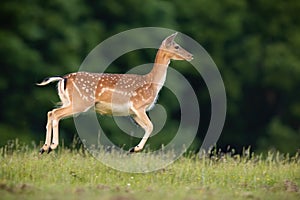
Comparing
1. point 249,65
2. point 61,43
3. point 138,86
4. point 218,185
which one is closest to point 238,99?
point 249,65

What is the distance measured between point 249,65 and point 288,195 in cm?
2233

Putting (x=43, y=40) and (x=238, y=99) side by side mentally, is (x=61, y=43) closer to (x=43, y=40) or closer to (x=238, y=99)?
(x=43, y=40)

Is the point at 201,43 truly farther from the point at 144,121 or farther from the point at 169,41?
the point at 144,121

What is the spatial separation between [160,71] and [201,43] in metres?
18.8

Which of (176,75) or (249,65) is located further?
(249,65)

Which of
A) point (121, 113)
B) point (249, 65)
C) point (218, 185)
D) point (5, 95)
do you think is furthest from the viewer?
point (249, 65)

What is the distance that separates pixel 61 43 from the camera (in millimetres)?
27594

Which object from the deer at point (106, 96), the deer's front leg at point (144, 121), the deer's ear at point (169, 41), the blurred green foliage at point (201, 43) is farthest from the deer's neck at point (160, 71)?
the blurred green foliage at point (201, 43)

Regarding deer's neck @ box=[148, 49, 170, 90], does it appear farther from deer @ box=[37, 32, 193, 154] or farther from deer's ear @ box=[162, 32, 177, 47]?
deer's ear @ box=[162, 32, 177, 47]

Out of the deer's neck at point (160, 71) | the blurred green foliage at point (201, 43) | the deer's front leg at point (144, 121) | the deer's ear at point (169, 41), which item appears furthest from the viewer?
the blurred green foliage at point (201, 43)

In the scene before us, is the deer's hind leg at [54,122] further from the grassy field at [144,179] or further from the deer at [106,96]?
the grassy field at [144,179]

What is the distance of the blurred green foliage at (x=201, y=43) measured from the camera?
2645 cm

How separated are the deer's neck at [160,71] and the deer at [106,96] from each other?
4 cm

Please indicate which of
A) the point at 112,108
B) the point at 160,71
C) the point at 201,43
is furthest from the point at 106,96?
the point at 201,43
